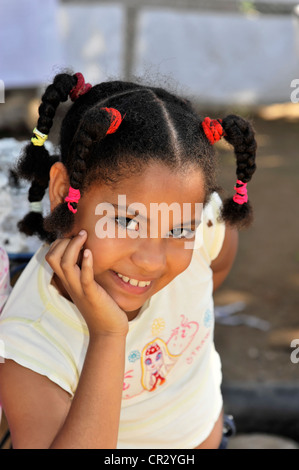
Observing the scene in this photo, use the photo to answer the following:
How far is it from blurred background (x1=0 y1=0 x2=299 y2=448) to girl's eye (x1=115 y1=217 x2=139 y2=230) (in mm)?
1873

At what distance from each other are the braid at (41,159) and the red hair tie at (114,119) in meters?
0.20

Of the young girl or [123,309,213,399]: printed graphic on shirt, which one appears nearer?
the young girl

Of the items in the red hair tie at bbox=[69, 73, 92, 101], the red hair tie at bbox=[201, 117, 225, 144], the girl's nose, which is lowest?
the girl's nose

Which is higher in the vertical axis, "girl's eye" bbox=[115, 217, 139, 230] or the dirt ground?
"girl's eye" bbox=[115, 217, 139, 230]

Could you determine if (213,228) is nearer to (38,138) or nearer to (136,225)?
(136,225)

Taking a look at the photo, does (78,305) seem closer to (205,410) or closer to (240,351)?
(205,410)

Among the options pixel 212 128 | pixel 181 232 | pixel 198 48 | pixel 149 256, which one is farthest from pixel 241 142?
pixel 198 48

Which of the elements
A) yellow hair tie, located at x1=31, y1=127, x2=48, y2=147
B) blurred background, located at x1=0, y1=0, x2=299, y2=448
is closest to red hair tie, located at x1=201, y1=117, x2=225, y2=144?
yellow hair tie, located at x1=31, y1=127, x2=48, y2=147

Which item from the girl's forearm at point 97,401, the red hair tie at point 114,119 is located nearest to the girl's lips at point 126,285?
the girl's forearm at point 97,401

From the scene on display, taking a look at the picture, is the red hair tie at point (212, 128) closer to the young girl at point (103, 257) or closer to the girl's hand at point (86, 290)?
the young girl at point (103, 257)

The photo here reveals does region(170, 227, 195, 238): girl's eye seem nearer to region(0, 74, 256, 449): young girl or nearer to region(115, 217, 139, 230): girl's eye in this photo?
region(0, 74, 256, 449): young girl

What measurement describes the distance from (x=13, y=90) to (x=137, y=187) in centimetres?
511

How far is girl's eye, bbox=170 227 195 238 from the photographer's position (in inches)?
58.3

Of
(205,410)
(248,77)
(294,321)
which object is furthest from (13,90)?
(205,410)
